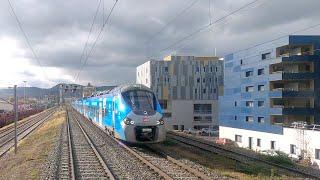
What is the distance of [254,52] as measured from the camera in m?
67.1

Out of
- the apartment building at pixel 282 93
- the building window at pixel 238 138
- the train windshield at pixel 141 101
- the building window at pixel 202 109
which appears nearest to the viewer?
the train windshield at pixel 141 101

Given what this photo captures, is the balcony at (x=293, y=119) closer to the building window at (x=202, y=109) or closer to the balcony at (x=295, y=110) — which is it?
the balcony at (x=295, y=110)

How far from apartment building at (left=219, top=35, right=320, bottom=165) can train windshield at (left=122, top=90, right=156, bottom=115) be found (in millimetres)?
33549

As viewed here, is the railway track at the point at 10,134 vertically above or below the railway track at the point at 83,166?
below

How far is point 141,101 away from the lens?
23078mm

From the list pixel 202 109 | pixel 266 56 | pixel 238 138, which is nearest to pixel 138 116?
pixel 266 56

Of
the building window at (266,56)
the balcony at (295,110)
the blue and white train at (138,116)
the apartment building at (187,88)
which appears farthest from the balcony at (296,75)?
the apartment building at (187,88)

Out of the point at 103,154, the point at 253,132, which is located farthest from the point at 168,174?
the point at 253,132

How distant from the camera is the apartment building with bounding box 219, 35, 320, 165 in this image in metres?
58.8

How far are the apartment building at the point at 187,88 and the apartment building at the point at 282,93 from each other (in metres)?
35.5

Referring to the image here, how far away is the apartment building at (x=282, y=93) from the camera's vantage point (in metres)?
58.8

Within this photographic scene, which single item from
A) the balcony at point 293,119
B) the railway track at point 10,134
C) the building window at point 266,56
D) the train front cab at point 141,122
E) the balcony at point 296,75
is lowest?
the railway track at point 10,134

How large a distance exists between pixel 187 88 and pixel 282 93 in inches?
1933

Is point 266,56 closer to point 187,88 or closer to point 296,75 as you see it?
point 296,75
